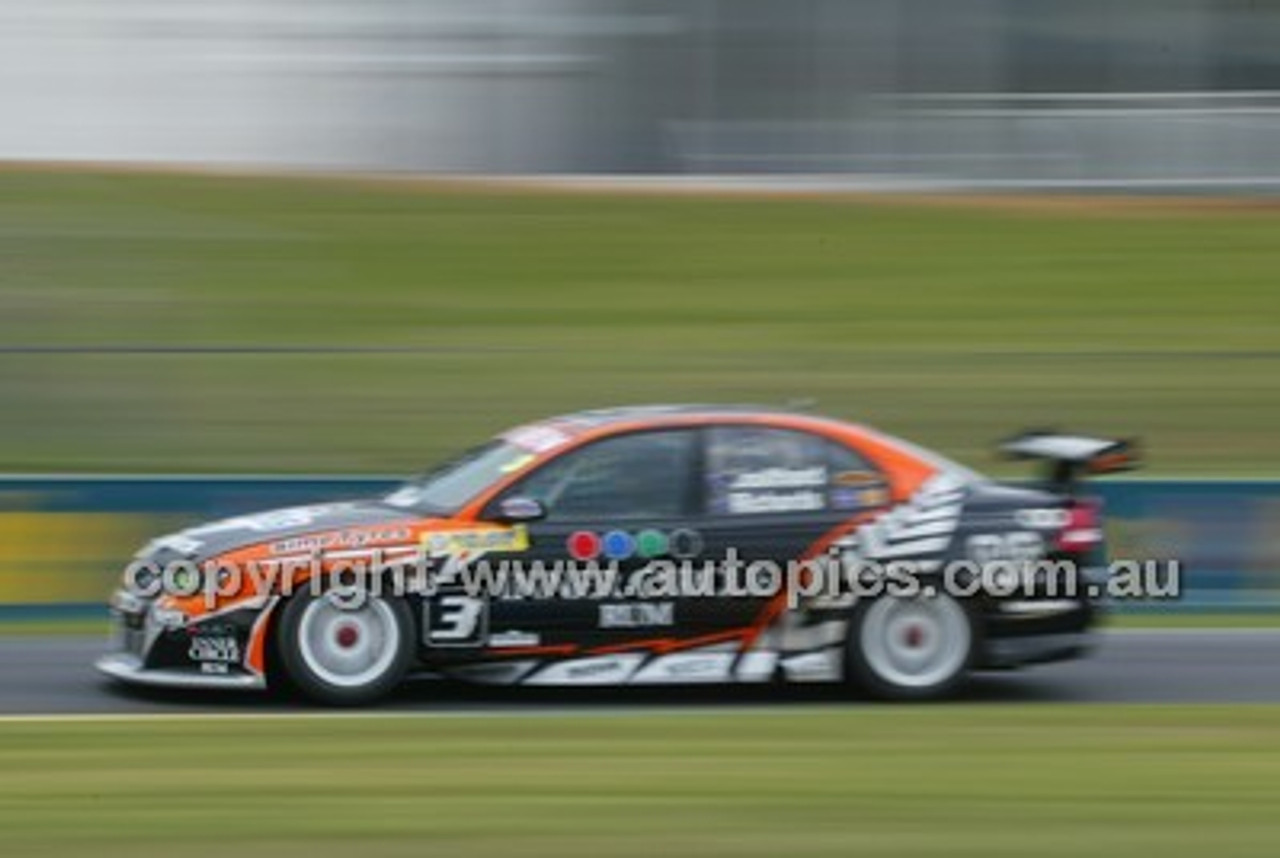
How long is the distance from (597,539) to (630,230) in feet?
63.6

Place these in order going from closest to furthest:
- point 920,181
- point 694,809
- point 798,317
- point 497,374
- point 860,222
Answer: point 694,809 → point 497,374 → point 798,317 → point 860,222 → point 920,181

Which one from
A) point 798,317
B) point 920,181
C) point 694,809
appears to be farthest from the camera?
point 920,181

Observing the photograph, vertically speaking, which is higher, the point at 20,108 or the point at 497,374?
the point at 20,108

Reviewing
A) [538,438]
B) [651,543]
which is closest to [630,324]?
[538,438]

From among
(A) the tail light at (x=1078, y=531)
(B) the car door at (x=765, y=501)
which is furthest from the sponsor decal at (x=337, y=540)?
(A) the tail light at (x=1078, y=531)

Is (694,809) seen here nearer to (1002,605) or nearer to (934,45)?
(1002,605)

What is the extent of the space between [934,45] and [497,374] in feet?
47.4

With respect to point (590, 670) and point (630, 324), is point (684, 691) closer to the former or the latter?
point (590, 670)

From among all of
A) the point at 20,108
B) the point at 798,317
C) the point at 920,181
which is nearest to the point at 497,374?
the point at 798,317

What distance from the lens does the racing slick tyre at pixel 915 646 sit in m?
11.7

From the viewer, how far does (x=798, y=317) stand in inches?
1049

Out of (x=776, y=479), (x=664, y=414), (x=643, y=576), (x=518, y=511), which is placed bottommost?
(x=643, y=576)

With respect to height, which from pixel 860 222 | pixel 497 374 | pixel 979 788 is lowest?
pixel 979 788

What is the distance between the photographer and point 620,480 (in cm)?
1165
